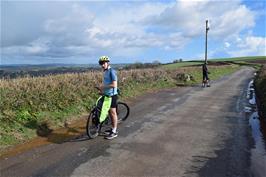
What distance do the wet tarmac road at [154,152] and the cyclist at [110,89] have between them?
1.15ft

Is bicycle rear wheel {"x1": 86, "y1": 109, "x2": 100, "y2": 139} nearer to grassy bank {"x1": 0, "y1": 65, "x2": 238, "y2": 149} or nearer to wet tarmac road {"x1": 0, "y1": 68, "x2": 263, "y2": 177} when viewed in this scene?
wet tarmac road {"x1": 0, "y1": 68, "x2": 263, "y2": 177}

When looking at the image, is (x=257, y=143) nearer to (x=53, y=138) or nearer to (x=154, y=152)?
(x=154, y=152)

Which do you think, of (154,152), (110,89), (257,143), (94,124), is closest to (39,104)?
(94,124)

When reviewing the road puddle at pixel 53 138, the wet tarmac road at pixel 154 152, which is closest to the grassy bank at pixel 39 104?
the road puddle at pixel 53 138

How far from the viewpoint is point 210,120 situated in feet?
41.3

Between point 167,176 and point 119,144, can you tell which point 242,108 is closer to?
point 119,144

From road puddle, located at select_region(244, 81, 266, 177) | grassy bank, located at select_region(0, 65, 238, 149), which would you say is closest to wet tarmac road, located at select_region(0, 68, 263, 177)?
road puddle, located at select_region(244, 81, 266, 177)

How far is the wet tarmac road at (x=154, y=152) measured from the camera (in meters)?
7.08

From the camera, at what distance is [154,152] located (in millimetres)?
8336

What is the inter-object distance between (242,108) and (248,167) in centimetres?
886

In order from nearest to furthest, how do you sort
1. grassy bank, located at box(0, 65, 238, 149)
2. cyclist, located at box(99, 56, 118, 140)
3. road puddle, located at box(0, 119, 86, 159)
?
road puddle, located at box(0, 119, 86, 159) < cyclist, located at box(99, 56, 118, 140) < grassy bank, located at box(0, 65, 238, 149)

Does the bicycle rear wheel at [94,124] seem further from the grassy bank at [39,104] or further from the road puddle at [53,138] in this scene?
the grassy bank at [39,104]

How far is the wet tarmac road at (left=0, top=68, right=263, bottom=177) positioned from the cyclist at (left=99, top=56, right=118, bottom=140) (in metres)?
0.35

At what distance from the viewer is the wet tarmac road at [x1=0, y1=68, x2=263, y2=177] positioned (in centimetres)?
708
